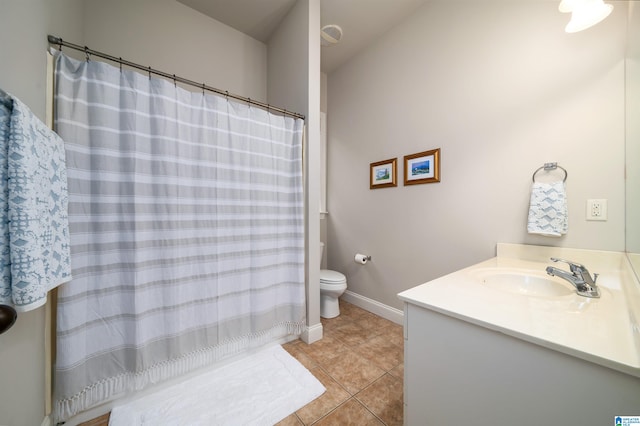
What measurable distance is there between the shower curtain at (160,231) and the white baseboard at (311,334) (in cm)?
21

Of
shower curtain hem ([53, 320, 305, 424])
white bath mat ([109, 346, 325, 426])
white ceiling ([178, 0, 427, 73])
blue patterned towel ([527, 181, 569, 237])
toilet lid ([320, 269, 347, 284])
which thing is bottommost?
white bath mat ([109, 346, 325, 426])

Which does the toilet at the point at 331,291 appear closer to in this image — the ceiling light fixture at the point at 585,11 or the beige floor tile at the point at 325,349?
the beige floor tile at the point at 325,349

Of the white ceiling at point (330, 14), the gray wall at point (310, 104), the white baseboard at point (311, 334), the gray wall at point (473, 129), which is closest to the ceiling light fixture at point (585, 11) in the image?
the gray wall at point (473, 129)

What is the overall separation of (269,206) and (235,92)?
4.36 ft

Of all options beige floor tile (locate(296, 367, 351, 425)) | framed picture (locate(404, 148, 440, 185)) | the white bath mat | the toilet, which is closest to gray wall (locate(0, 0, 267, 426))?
the white bath mat

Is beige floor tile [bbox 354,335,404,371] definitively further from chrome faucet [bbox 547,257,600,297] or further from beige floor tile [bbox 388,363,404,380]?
chrome faucet [bbox 547,257,600,297]

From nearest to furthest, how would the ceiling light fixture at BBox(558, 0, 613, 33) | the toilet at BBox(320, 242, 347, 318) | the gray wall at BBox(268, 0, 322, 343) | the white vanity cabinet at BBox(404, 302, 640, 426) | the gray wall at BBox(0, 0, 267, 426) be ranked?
the white vanity cabinet at BBox(404, 302, 640, 426), the gray wall at BBox(0, 0, 267, 426), the ceiling light fixture at BBox(558, 0, 613, 33), the gray wall at BBox(268, 0, 322, 343), the toilet at BBox(320, 242, 347, 318)

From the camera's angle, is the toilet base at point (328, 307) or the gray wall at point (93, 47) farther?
the toilet base at point (328, 307)

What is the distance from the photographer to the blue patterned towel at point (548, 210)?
4.13ft

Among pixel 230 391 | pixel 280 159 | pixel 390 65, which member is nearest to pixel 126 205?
pixel 280 159

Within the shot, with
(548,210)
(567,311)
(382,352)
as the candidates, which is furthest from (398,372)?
(548,210)

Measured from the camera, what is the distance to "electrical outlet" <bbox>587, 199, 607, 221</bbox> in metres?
1.17

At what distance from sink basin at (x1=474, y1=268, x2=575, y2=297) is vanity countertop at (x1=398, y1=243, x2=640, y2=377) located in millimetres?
32

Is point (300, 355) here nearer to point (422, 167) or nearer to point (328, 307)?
point (328, 307)
